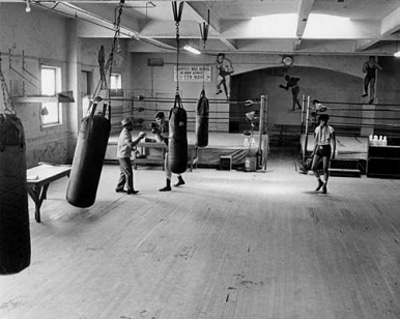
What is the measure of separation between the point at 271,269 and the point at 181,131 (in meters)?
2.92

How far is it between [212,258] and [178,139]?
240cm

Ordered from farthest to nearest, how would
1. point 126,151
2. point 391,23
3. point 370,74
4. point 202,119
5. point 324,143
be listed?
point 370,74 → point 324,143 → point 202,119 → point 126,151 → point 391,23

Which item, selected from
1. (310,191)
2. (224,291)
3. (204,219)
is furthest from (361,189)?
(224,291)

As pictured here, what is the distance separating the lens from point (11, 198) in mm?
3584

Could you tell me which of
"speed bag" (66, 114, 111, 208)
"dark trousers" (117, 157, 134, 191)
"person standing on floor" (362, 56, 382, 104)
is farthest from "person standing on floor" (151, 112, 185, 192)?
"person standing on floor" (362, 56, 382, 104)

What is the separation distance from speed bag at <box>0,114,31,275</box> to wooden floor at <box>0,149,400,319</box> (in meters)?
1.00

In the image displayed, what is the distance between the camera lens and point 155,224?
732 centimetres

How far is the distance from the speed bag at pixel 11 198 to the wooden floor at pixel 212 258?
39.2 inches

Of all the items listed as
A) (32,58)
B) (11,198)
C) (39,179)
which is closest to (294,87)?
(32,58)

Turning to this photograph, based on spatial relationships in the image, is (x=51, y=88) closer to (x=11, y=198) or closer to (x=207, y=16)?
(x=207, y=16)

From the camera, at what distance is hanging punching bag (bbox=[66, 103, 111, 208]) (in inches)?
179

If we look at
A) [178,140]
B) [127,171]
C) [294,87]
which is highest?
[294,87]

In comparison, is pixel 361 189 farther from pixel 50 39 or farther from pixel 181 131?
pixel 50 39

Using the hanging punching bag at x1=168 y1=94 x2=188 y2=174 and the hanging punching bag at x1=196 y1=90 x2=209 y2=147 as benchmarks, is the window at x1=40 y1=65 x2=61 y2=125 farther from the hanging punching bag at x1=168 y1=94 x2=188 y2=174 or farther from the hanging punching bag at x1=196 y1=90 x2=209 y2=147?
the hanging punching bag at x1=168 y1=94 x2=188 y2=174
